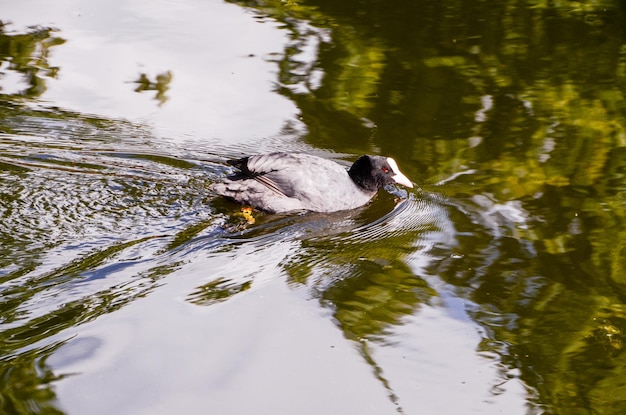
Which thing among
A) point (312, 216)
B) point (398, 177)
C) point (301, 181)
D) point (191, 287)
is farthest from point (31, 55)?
point (191, 287)

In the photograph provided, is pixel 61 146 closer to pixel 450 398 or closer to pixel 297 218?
pixel 297 218

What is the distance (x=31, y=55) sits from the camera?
8344mm

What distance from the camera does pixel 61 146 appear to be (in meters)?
6.56

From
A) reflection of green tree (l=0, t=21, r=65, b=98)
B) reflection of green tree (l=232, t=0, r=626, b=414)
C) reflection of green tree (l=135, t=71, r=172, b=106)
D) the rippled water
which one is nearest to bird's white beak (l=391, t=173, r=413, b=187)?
the rippled water

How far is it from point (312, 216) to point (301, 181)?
26 centimetres

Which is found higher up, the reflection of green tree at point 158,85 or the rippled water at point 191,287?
the reflection of green tree at point 158,85

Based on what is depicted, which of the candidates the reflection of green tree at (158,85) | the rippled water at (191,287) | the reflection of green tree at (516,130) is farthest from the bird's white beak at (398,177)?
the reflection of green tree at (158,85)

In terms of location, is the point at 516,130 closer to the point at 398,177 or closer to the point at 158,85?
the point at 398,177

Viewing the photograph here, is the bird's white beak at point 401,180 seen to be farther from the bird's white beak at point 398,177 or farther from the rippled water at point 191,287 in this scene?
the rippled water at point 191,287

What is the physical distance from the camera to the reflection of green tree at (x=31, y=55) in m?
7.79

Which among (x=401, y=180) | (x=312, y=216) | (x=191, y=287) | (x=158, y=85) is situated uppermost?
(x=158, y=85)

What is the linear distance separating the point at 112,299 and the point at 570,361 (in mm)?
2413

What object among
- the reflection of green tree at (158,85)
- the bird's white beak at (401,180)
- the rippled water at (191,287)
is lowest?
the rippled water at (191,287)

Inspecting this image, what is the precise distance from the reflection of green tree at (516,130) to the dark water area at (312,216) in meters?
0.02
